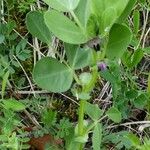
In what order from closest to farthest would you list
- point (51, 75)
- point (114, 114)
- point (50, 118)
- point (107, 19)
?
point (107, 19) < point (51, 75) < point (114, 114) < point (50, 118)

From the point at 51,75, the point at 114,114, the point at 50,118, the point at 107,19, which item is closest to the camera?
the point at 107,19

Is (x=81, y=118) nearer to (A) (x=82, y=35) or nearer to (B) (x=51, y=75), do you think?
(B) (x=51, y=75)

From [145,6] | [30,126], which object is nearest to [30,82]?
[30,126]

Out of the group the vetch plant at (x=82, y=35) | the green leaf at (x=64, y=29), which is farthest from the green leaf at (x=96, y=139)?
the green leaf at (x=64, y=29)

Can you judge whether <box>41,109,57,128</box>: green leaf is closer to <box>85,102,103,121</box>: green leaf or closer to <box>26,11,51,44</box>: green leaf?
<box>85,102,103,121</box>: green leaf

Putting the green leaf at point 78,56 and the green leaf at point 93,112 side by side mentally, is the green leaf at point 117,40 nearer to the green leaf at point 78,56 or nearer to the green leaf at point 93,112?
the green leaf at point 78,56

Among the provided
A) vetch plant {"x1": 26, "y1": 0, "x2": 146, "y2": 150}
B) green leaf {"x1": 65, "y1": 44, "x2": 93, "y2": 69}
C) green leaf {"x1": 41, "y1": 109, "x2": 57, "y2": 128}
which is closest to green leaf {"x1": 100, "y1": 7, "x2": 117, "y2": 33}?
vetch plant {"x1": 26, "y1": 0, "x2": 146, "y2": 150}

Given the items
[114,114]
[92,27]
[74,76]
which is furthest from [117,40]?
[114,114]
